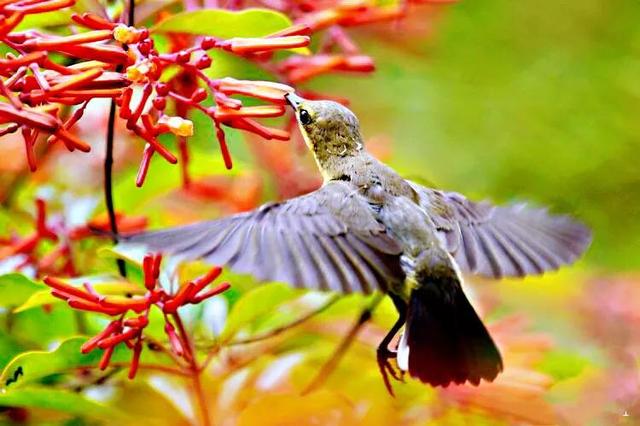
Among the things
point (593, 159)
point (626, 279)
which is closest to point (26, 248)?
point (626, 279)

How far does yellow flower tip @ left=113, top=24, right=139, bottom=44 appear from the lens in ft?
3.65

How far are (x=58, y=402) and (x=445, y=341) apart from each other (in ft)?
1.64

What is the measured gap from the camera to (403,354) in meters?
1.36

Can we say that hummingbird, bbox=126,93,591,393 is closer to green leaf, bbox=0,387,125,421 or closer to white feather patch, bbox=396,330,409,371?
white feather patch, bbox=396,330,409,371

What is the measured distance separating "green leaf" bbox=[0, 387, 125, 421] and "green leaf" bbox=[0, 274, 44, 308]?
115mm

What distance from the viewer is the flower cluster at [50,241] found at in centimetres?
146

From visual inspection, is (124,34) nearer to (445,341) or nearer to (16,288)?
(16,288)

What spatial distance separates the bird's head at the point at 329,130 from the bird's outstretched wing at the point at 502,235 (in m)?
0.12

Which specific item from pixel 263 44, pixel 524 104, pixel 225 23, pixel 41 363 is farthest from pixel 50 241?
pixel 524 104

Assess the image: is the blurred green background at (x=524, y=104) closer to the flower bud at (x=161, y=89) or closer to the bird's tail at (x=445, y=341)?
the bird's tail at (x=445, y=341)

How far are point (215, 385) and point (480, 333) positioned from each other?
14.5 inches

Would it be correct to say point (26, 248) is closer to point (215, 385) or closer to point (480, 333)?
point (215, 385)

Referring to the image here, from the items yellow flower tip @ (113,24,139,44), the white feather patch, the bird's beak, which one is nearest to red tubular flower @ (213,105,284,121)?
yellow flower tip @ (113,24,139,44)

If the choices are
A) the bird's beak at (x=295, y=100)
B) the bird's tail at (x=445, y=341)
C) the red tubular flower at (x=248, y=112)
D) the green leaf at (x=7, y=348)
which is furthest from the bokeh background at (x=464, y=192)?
the red tubular flower at (x=248, y=112)
